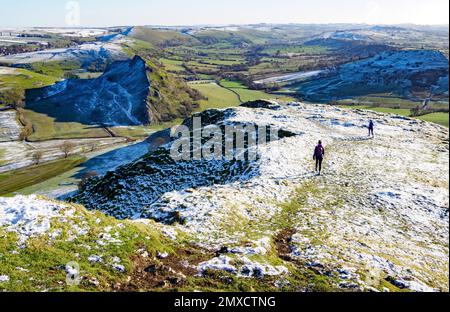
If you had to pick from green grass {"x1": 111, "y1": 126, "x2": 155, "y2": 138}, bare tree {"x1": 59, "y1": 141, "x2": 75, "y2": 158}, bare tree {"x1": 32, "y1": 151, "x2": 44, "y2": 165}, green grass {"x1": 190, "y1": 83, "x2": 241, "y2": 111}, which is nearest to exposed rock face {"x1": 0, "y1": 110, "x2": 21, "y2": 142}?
bare tree {"x1": 59, "y1": 141, "x2": 75, "y2": 158}

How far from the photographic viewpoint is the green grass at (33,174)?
248 feet

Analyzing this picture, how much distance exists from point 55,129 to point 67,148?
3073 centimetres

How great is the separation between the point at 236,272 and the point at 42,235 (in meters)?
9.39

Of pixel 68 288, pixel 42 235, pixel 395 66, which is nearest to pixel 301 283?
pixel 68 288

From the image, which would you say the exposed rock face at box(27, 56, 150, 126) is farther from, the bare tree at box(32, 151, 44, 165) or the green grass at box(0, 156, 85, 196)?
the green grass at box(0, 156, 85, 196)

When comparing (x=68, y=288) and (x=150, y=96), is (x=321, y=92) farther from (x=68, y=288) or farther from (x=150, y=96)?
(x=68, y=288)

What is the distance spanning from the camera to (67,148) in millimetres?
103062

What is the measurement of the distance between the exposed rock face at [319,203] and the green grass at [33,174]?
40.3 metres

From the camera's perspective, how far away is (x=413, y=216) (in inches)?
1014

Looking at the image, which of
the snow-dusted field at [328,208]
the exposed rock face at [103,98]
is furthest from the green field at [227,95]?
the snow-dusted field at [328,208]

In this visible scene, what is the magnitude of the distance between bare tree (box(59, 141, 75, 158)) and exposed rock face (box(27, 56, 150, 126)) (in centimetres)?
3006

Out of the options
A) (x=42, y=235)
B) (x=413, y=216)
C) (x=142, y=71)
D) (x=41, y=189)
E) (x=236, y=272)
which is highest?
(x=142, y=71)

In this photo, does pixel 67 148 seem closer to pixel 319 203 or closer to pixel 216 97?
pixel 216 97

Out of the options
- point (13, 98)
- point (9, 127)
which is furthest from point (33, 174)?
point (13, 98)
